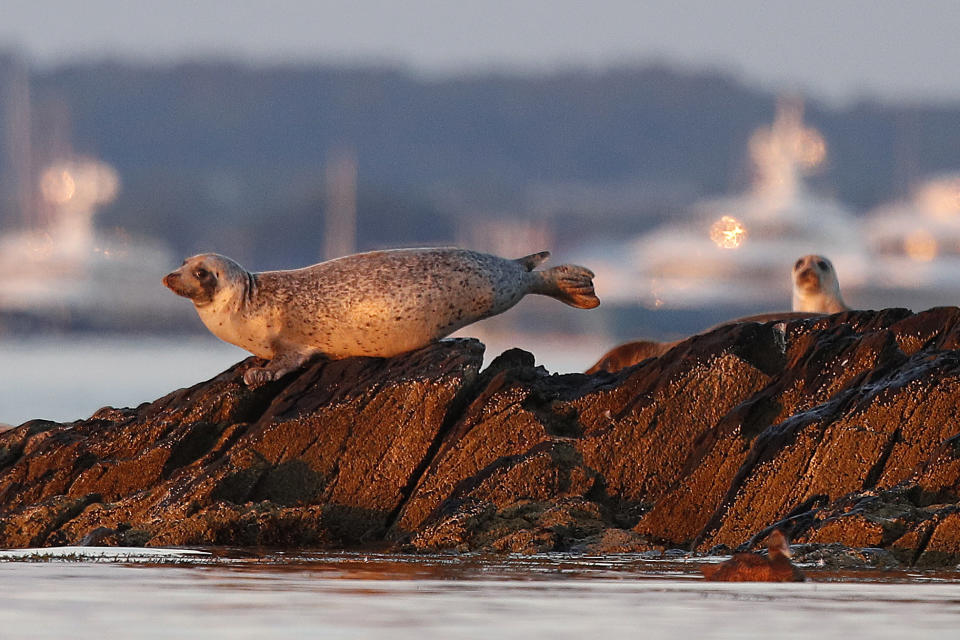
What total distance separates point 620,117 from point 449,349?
75.2 meters

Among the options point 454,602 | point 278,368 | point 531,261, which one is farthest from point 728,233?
point 454,602

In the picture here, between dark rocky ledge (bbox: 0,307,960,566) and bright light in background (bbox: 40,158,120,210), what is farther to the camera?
bright light in background (bbox: 40,158,120,210)

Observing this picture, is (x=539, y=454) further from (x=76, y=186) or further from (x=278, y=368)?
(x=76, y=186)

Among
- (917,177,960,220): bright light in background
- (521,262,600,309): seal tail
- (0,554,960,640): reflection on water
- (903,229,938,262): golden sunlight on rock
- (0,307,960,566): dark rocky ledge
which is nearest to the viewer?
(0,554,960,640): reflection on water

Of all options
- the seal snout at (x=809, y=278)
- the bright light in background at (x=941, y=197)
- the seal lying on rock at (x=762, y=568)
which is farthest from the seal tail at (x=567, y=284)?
the bright light in background at (x=941, y=197)

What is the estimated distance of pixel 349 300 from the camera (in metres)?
13.0

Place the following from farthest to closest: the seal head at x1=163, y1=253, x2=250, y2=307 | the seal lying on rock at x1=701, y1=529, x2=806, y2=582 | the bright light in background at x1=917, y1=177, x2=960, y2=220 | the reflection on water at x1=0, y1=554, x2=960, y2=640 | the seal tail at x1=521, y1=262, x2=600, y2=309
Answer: the bright light in background at x1=917, y1=177, x2=960, y2=220
the seal tail at x1=521, y1=262, x2=600, y2=309
the seal head at x1=163, y1=253, x2=250, y2=307
the seal lying on rock at x1=701, y1=529, x2=806, y2=582
the reflection on water at x1=0, y1=554, x2=960, y2=640

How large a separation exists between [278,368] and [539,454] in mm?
2304

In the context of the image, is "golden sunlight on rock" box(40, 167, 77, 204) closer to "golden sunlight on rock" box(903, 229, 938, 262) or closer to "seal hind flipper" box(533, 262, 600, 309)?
"golden sunlight on rock" box(903, 229, 938, 262)

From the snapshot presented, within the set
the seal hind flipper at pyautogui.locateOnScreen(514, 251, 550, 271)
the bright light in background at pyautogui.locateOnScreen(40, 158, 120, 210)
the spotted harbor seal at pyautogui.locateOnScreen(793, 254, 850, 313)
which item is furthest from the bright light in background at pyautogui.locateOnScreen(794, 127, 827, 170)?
the seal hind flipper at pyautogui.locateOnScreen(514, 251, 550, 271)

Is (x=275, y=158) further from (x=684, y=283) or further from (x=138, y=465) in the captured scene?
(x=138, y=465)

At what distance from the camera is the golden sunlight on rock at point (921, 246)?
195 feet

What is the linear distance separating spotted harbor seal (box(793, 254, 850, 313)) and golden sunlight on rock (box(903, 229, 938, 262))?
42.6 m

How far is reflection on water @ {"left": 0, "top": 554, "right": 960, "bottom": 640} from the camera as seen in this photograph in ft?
21.9
